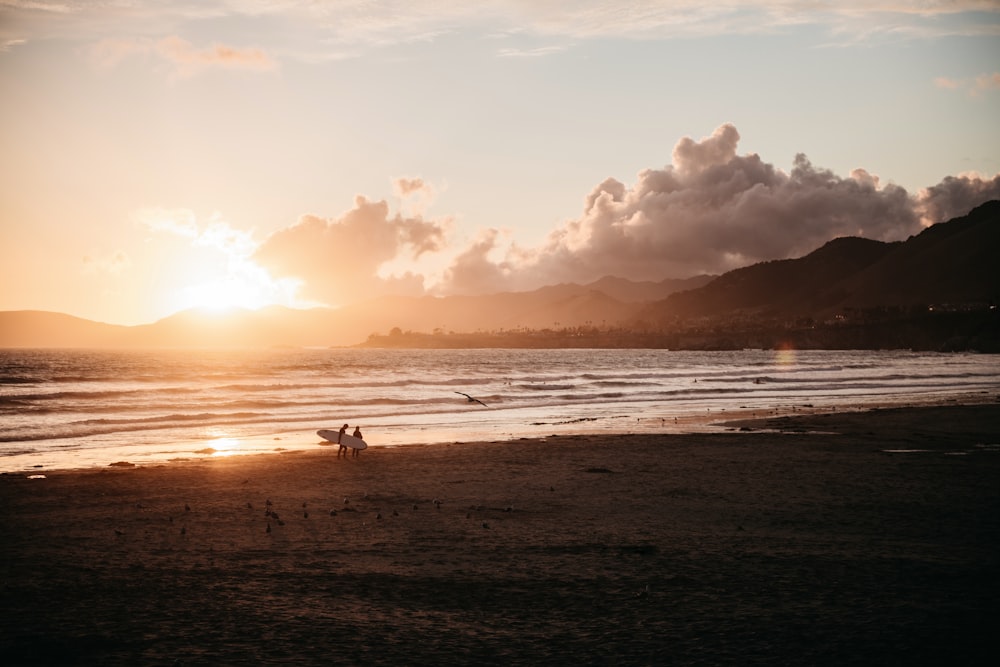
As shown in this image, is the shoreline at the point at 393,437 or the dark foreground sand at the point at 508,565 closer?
the dark foreground sand at the point at 508,565

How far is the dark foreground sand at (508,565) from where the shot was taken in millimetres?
8922

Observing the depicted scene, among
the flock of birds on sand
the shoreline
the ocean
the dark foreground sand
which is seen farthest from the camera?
the ocean

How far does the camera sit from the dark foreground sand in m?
8.92

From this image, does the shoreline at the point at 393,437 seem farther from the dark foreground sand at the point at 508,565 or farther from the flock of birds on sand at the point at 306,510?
the flock of birds on sand at the point at 306,510

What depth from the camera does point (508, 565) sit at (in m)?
12.2

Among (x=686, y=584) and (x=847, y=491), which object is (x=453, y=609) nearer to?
(x=686, y=584)

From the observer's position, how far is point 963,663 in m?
8.27

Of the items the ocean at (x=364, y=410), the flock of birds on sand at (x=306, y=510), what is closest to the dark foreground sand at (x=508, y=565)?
the flock of birds on sand at (x=306, y=510)

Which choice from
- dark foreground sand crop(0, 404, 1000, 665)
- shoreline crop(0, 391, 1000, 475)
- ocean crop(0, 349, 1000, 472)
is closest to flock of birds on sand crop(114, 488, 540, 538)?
dark foreground sand crop(0, 404, 1000, 665)

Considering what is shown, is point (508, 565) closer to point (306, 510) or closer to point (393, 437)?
point (306, 510)

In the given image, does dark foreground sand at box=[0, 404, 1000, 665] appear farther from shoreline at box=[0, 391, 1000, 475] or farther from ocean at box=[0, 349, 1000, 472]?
ocean at box=[0, 349, 1000, 472]

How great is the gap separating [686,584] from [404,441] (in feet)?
70.0

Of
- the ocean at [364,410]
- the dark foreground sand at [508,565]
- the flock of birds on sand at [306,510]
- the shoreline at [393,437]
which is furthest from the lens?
the ocean at [364,410]

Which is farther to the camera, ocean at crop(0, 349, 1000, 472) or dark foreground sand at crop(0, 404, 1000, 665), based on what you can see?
ocean at crop(0, 349, 1000, 472)
